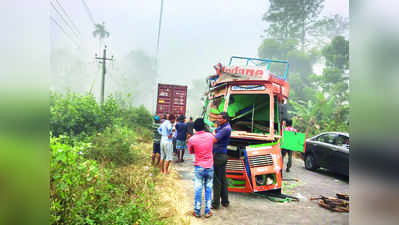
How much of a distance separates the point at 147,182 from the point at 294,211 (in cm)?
325

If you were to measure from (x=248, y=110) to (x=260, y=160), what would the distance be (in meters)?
3.05

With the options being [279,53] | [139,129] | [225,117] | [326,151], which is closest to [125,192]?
[225,117]

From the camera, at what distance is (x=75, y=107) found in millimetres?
8227

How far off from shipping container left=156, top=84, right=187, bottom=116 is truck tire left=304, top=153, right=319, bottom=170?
8455 mm

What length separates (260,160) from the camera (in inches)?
212

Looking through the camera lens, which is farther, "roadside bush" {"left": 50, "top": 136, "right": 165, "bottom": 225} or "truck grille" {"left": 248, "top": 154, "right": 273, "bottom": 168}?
"truck grille" {"left": 248, "top": 154, "right": 273, "bottom": 168}

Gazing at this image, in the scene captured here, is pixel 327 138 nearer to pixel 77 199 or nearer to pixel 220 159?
pixel 220 159

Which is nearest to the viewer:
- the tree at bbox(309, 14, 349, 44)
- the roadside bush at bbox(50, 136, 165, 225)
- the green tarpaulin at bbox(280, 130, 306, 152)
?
the roadside bush at bbox(50, 136, 165, 225)

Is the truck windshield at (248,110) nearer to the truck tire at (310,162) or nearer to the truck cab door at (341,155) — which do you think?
the truck cab door at (341,155)

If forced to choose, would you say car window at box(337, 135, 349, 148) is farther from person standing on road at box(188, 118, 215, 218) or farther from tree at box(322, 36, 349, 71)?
tree at box(322, 36, 349, 71)

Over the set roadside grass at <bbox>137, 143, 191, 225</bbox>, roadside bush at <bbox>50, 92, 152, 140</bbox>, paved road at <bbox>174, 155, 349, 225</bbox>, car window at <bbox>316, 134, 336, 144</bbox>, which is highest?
roadside bush at <bbox>50, 92, 152, 140</bbox>

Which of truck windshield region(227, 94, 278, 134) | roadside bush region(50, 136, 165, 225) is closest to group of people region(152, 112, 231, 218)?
roadside bush region(50, 136, 165, 225)

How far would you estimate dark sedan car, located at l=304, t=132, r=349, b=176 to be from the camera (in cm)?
728

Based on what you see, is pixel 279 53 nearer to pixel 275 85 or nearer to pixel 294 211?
pixel 275 85
